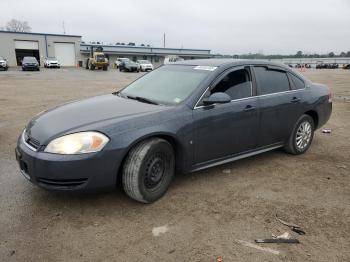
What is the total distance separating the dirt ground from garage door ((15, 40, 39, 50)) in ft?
175

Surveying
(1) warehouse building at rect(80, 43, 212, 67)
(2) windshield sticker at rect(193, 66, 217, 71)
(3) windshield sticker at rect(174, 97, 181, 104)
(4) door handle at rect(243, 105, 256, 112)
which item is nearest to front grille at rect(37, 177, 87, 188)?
(3) windshield sticker at rect(174, 97, 181, 104)

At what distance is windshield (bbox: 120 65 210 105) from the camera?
163 inches

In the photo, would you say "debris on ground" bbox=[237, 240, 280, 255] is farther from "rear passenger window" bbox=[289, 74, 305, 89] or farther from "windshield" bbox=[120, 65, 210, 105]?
"rear passenger window" bbox=[289, 74, 305, 89]

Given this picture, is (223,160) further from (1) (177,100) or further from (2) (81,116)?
(2) (81,116)

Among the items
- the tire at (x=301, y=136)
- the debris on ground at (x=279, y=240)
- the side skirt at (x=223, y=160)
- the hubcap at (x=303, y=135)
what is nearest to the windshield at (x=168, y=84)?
the side skirt at (x=223, y=160)

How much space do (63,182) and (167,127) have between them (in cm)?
123

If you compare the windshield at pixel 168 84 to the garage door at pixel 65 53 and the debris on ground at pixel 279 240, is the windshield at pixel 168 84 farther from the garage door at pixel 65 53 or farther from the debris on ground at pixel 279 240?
the garage door at pixel 65 53

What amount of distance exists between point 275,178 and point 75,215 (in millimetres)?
2645

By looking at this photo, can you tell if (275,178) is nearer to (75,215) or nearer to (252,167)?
(252,167)

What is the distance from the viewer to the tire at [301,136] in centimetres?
533

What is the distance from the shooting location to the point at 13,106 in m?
10.0

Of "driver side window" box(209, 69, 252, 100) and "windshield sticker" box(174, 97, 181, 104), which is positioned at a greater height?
"driver side window" box(209, 69, 252, 100)

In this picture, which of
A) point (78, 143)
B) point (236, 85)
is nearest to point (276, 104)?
point (236, 85)

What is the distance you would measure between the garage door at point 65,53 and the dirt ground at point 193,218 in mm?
54481
